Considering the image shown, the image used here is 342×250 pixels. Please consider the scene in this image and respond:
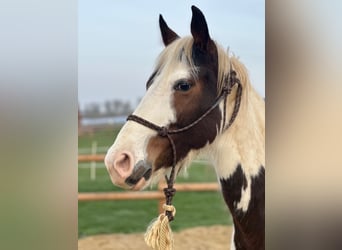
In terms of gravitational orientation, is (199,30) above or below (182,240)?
above

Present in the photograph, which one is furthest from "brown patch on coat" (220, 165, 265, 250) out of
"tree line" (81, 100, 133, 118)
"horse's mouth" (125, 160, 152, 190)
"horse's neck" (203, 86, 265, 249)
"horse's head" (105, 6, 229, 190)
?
"tree line" (81, 100, 133, 118)

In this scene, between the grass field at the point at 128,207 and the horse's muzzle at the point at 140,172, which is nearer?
the horse's muzzle at the point at 140,172

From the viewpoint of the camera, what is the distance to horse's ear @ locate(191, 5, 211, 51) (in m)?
1.48

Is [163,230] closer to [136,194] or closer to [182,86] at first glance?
[136,194]

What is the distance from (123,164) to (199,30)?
53 centimetres

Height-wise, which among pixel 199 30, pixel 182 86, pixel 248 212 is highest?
pixel 199 30

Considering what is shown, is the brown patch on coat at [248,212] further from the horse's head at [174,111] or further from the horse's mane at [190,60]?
the horse's mane at [190,60]

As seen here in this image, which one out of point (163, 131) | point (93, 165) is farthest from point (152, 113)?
point (93, 165)

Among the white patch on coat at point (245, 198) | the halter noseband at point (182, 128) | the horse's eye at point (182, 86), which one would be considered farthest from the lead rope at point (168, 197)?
the white patch on coat at point (245, 198)

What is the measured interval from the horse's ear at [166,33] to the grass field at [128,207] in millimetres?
375

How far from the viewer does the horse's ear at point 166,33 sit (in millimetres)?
1543

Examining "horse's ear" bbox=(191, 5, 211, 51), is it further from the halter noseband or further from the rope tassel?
the rope tassel

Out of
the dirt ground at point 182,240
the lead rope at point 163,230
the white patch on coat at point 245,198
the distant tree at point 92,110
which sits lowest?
the dirt ground at point 182,240

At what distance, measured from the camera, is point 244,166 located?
1562mm
